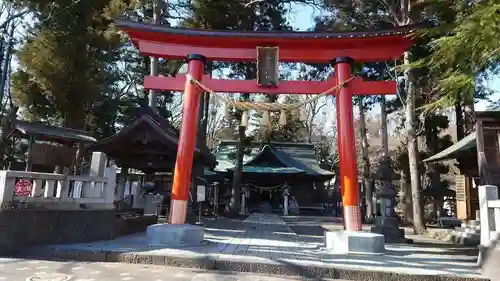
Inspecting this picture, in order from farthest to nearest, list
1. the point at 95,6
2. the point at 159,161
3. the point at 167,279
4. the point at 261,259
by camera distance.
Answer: the point at 95,6
the point at 159,161
the point at 261,259
the point at 167,279

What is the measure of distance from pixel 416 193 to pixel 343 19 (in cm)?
870

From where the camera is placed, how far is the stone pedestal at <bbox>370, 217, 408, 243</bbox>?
1164cm

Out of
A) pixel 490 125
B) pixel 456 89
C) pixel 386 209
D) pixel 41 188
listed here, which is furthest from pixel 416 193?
pixel 41 188

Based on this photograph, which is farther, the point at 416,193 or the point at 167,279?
the point at 416,193

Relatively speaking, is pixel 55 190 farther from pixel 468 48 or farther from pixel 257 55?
pixel 468 48

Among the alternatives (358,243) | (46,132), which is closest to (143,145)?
(46,132)

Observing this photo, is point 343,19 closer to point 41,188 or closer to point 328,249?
point 328,249

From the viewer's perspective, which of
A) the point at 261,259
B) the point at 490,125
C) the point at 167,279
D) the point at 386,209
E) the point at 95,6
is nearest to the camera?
the point at 167,279

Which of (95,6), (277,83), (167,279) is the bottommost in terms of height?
(167,279)

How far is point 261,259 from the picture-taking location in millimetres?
7180

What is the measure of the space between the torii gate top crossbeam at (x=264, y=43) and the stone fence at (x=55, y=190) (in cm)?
352

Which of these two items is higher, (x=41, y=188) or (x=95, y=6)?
(x=95, y=6)

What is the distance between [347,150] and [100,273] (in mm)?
5918

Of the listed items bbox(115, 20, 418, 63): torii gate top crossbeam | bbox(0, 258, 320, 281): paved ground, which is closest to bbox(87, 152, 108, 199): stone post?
bbox(0, 258, 320, 281): paved ground
